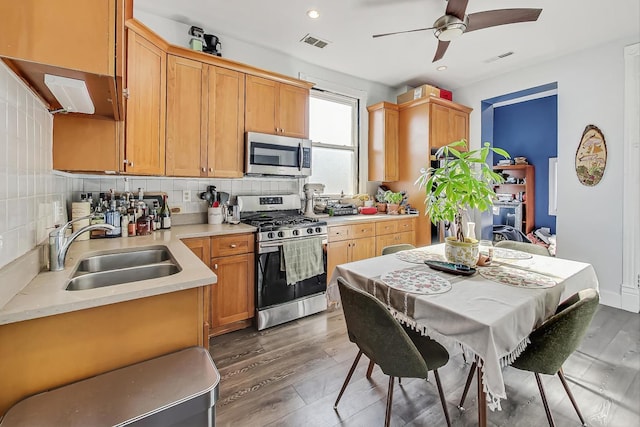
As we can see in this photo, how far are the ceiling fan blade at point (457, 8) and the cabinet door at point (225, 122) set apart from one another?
6.17ft

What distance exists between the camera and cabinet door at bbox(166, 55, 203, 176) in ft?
8.33

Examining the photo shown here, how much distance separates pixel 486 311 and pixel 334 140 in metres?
3.29

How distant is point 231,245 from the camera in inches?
101

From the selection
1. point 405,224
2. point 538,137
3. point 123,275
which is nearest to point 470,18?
point 405,224

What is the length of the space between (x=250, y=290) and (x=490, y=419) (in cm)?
195

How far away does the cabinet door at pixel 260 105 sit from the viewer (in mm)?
2959

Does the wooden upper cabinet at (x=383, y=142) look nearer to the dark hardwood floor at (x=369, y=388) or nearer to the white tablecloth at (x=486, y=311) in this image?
the dark hardwood floor at (x=369, y=388)

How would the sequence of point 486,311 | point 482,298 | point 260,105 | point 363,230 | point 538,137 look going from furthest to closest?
point 538,137
point 363,230
point 260,105
point 482,298
point 486,311

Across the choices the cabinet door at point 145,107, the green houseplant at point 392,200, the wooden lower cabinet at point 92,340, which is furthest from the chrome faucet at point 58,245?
the green houseplant at point 392,200

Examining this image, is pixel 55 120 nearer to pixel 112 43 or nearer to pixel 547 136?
pixel 112 43

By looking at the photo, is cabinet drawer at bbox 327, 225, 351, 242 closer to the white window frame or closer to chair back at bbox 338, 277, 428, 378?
the white window frame

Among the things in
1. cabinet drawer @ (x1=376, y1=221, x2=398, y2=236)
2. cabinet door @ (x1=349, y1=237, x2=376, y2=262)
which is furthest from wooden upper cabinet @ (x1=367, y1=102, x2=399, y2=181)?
cabinet door @ (x1=349, y1=237, x2=376, y2=262)

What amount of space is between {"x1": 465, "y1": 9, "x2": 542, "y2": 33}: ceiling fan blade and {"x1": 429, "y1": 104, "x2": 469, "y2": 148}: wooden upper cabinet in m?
1.60

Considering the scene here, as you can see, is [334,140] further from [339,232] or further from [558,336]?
[558,336]
